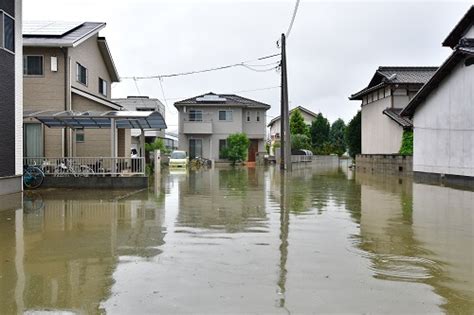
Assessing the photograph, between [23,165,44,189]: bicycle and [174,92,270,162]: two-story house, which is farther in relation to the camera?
[174,92,270,162]: two-story house

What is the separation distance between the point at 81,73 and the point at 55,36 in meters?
2.53

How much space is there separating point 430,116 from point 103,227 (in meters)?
18.1

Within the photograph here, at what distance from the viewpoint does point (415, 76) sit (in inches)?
1163

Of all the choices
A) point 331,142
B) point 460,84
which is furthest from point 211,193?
point 331,142

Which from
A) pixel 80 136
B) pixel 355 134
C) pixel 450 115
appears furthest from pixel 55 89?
pixel 355 134

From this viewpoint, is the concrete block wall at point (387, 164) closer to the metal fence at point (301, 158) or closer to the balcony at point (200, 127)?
the metal fence at point (301, 158)

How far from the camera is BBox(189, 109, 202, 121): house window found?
4538cm

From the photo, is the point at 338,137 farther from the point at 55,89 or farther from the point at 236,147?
the point at 55,89

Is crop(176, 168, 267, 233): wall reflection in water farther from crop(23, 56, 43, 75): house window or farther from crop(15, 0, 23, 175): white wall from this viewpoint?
crop(23, 56, 43, 75): house window

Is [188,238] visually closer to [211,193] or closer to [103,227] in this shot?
[103,227]

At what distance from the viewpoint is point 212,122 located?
45.3 metres

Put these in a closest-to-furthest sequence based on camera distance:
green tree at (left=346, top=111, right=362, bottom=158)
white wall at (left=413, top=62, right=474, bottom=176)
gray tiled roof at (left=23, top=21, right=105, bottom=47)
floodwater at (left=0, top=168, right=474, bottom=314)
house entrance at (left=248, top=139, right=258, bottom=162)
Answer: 1. floodwater at (left=0, top=168, right=474, bottom=314)
2. white wall at (left=413, top=62, right=474, bottom=176)
3. gray tiled roof at (left=23, top=21, right=105, bottom=47)
4. green tree at (left=346, top=111, right=362, bottom=158)
5. house entrance at (left=248, top=139, right=258, bottom=162)

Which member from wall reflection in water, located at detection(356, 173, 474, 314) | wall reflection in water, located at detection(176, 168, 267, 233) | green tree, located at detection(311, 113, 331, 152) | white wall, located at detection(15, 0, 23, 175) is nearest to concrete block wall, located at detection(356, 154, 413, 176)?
wall reflection in water, located at detection(356, 173, 474, 314)

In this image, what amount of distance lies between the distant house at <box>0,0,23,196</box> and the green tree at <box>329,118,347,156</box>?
5023 centimetres
